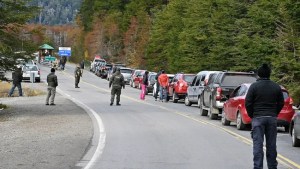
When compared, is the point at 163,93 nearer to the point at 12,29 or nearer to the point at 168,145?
the point at 12,29

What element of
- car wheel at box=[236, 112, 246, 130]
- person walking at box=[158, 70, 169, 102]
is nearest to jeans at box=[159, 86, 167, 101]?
person walking at box=[158, 70, 169, 102]

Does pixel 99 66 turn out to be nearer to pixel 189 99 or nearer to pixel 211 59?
pixel 211 59

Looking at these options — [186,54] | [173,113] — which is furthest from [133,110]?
[186,54]

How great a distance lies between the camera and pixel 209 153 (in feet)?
48.3

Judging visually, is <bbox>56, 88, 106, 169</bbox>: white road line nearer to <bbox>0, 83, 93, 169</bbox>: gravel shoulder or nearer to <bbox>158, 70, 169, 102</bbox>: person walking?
<bbox>0, 83, 93, 169</bbox>: gravel shoulder

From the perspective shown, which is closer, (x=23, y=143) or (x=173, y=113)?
(x=23, y=143)

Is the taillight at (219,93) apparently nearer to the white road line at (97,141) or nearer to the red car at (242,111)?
the red car at (242,111)

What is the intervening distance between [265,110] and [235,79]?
14079 mm

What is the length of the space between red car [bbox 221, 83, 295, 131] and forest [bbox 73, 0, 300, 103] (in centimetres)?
1009

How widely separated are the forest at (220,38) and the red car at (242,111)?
10089 mm

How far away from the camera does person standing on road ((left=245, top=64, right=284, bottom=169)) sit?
35.4 feet

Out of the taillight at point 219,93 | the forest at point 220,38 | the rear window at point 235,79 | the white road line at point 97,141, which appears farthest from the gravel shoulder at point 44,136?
the forest at point 220,38

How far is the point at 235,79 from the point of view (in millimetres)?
24812

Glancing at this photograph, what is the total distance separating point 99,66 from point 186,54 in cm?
2436
